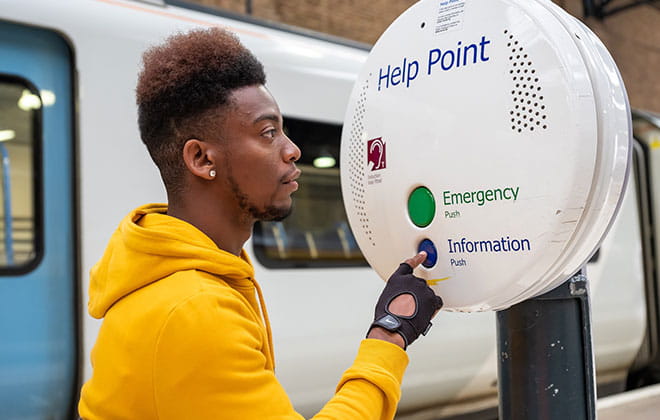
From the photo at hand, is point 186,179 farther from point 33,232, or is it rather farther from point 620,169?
point 33,232

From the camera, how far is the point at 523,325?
4.14 feet

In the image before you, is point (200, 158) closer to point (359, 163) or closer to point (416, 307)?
point (359, 163)

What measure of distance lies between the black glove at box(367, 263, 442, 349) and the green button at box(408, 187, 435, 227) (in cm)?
9

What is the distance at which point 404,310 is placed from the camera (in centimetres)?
113

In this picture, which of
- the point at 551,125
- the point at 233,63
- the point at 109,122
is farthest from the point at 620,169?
the point at 109,122

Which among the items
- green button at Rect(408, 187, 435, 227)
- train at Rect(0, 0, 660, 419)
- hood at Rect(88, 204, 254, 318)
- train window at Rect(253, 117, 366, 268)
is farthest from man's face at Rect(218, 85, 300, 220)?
train window at Rect(253, 117, 366, 268)

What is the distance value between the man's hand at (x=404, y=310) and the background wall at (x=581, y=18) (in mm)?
6285

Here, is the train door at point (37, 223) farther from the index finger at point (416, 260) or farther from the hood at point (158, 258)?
the index finger at point (416, 260)

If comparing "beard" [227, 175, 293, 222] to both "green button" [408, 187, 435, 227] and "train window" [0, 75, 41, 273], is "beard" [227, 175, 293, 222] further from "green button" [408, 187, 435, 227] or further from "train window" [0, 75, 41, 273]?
"train window" [0, 75, 41, 273]

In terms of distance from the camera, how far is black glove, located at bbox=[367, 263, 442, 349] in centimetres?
113

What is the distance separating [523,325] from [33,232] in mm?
2019

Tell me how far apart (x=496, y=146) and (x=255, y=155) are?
39 centimetres

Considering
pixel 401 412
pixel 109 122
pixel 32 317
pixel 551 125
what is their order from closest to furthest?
pixel 551 125
pixel 32 317
pixel 109 122
pixel 401 412

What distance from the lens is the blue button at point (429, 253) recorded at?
1.18 meters
